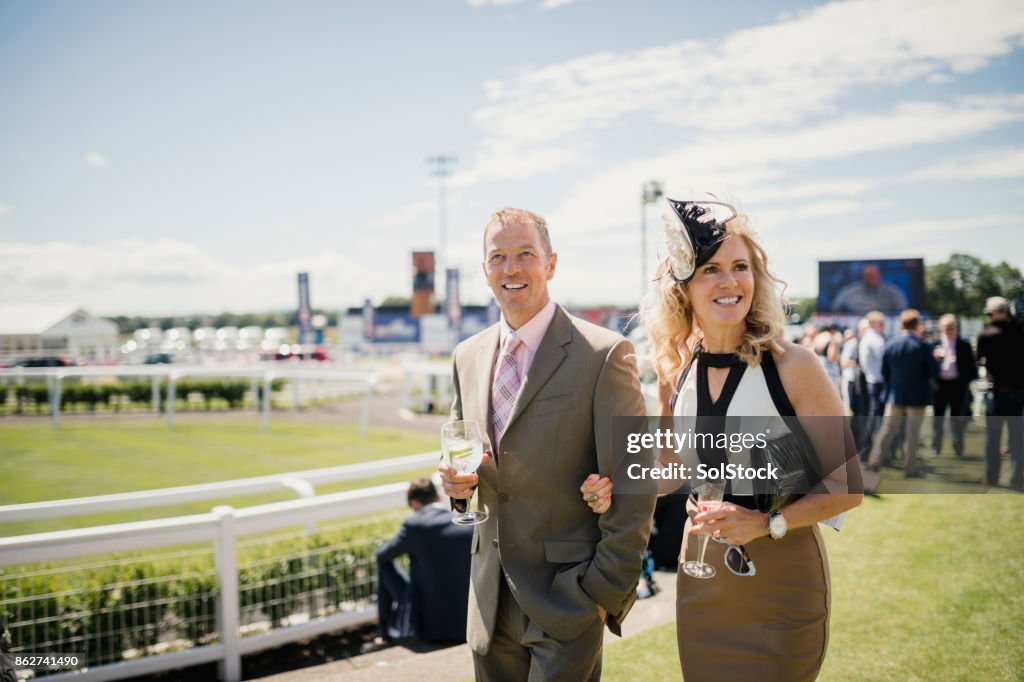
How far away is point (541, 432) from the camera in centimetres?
214

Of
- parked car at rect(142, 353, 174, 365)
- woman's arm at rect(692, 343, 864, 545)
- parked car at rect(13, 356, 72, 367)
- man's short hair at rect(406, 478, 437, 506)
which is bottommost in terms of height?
parked car at rect(142, 353, 174, 365)

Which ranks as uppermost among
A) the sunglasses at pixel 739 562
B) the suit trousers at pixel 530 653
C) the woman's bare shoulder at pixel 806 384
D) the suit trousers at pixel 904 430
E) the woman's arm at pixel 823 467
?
the woman's bare shoulder at pixel 806 384

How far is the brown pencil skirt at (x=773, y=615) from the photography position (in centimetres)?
182

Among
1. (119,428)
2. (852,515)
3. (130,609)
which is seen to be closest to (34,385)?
(119,428)

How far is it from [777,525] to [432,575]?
3149 millimetres

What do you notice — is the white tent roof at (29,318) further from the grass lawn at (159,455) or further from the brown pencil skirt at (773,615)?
the brown pencil skirt at (773,615)

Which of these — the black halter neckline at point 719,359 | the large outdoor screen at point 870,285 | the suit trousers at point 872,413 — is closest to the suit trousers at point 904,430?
the suit trousers at point 872,413

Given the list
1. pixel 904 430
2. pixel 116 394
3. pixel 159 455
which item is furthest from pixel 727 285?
pixel 116 394

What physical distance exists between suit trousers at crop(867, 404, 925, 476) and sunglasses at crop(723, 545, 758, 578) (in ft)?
26.1

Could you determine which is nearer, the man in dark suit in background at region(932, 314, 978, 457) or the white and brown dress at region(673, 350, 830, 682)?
the white and brown dress at region(673, 350, 830, 682)

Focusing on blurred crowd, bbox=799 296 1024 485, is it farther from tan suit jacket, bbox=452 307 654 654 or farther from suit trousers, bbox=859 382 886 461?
tan suit jacket, bbox=452 307 654 654

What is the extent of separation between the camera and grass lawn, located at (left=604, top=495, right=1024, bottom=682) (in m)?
3.64

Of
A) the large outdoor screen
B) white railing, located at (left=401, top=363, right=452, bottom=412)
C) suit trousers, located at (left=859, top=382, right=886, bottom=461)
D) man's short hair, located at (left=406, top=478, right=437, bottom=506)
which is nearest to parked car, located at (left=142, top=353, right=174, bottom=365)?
white railing, located at (left=401, top=363, right=452, bottom=412)

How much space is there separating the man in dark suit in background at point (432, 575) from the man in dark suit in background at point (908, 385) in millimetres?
6819
